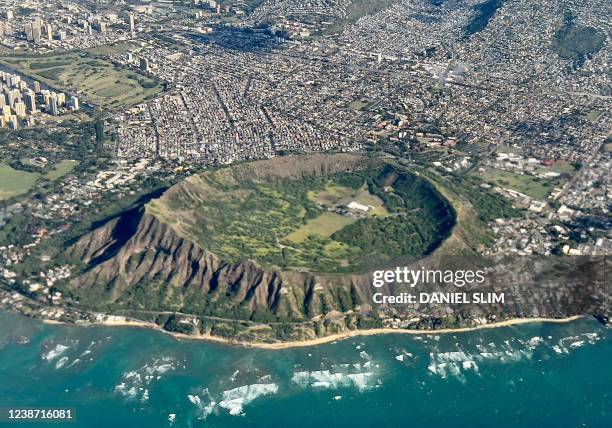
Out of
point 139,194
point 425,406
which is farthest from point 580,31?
point 425,406

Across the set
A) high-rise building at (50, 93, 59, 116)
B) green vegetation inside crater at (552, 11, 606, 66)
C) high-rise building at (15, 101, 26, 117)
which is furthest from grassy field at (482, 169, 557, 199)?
high-rise building at (15, 101, 26, 117)

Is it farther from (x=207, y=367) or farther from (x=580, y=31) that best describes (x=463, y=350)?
(x=580, y=31)

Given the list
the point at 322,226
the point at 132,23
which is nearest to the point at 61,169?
the point at 322,226

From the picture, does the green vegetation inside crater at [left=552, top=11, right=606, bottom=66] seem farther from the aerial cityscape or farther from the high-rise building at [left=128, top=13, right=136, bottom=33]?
the high-rise building at [left=128, top=13, right=136, bottom=33]

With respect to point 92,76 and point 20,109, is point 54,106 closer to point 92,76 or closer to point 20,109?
point 20,109

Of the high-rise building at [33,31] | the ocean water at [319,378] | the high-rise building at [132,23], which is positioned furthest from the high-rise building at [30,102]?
the ocean water at [319,378]

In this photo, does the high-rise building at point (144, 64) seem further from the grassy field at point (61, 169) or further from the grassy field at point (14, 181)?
the grassy field at point (14, 181)
